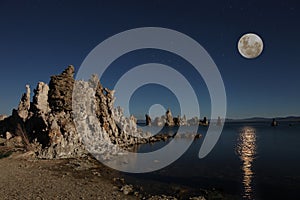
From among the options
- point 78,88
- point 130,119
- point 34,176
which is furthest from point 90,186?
point 130,119

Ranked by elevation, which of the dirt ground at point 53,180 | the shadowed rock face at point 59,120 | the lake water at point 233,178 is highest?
the shadowed rock face at point 59,120

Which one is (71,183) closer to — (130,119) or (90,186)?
(90,186)

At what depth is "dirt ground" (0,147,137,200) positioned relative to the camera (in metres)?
24.1

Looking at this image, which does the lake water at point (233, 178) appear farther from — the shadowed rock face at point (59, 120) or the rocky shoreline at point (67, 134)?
the shadowed rock face at point (59, 120)

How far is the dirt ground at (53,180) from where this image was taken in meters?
24.1

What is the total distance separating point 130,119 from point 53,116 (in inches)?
1818

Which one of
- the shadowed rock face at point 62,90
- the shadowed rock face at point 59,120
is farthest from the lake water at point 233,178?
the shadowed rock face at point 62,90

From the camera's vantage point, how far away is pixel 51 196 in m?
23.2

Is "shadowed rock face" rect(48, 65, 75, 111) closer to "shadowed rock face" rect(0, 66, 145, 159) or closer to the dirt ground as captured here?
"shadowed rock face" rect(0, 66, 145, 159)

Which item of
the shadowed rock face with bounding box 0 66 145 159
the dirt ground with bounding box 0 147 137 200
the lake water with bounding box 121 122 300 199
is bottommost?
the lake water with bounding box 121 122 300 199

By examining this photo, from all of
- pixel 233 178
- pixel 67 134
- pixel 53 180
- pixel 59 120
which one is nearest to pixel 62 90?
pixel 59 120

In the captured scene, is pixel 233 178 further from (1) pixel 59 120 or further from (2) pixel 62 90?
(2) pixel 62 90

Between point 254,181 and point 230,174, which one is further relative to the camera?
point 230,174

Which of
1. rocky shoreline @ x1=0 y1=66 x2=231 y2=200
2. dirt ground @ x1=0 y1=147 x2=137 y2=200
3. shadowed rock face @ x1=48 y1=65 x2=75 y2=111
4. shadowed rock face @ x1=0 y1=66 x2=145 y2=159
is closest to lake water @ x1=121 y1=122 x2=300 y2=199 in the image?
rocky shoreline @ x1=0 y1=66 x2=231 y2=200
